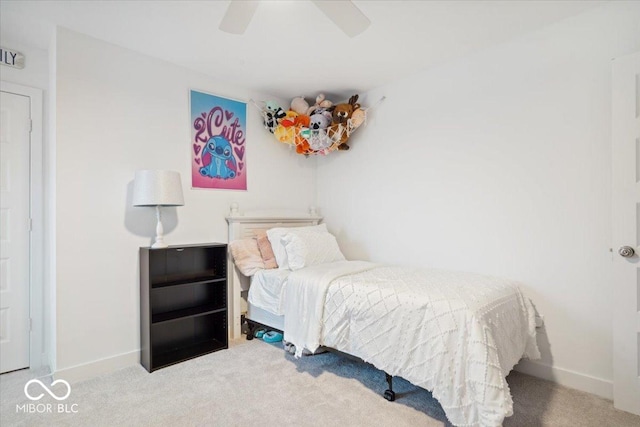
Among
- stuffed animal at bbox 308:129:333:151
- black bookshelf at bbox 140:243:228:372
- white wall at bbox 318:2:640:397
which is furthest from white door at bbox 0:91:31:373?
white wall at bbox 318:2:640:397

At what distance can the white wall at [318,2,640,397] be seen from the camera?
2.10 meters

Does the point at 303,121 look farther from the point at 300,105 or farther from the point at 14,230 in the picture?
the point at 14,230

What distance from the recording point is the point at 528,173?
7.83 feet

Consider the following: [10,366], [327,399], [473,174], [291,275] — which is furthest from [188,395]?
[473,174]

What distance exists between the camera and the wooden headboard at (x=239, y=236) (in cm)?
307

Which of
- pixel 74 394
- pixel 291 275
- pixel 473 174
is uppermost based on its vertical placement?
pixel 473 174

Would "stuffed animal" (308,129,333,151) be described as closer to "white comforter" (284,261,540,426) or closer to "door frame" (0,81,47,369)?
"white comforter" (284,261,540,426)

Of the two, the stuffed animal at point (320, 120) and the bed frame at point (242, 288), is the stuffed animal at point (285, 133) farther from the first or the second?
the bed frame at point (242, 288)

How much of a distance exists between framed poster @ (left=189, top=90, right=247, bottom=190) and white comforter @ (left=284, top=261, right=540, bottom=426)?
1.22 meters

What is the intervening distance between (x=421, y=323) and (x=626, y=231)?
1.33 m

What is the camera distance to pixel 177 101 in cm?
284

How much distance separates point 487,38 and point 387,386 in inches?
102

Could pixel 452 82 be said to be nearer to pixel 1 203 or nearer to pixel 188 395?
pixel 188 395

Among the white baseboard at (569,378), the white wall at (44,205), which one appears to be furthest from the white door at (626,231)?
the white wall at (44,205)
